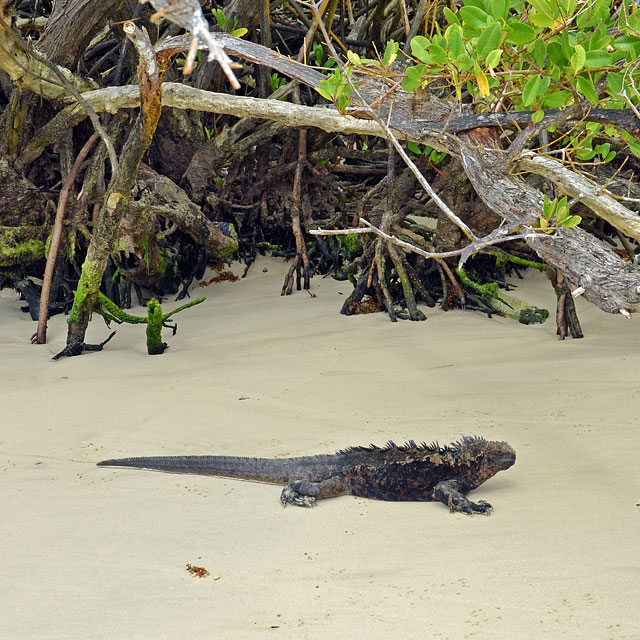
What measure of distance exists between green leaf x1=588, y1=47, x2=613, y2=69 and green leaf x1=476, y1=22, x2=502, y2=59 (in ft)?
1.07

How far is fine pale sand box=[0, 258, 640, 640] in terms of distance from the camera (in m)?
2.25

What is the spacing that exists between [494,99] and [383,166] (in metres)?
4.79

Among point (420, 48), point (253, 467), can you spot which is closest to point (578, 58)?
point (420, 48)

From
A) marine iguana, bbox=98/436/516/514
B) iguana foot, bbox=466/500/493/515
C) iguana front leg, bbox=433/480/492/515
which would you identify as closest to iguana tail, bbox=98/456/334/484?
marine iguana, bbox=98/436/516/514

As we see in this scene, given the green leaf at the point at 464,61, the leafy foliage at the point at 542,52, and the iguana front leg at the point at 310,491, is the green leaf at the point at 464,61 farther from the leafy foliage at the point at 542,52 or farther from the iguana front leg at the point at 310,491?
the iguana front leg at the point at 310,491

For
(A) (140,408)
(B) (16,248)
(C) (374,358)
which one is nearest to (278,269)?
(B) (16,248)

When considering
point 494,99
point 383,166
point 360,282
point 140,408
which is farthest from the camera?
point 383,166

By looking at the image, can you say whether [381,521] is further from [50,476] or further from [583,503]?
[50,476]

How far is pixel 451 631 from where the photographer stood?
210cm

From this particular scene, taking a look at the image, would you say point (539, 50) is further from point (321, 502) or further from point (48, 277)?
point (48, 277)

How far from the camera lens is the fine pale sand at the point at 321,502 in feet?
7.37

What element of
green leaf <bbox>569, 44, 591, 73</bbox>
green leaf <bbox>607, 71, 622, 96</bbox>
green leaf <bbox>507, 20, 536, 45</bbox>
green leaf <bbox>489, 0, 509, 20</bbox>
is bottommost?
green leaf <bbox>607, 71, 622, 96</bbox>

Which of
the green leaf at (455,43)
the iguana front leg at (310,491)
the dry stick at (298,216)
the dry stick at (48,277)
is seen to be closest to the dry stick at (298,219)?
the dry stick at (298,216)

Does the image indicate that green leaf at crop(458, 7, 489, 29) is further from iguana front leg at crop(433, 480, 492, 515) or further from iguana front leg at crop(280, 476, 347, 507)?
A: iguana front leg at crop(280, 476, 347, 507)
